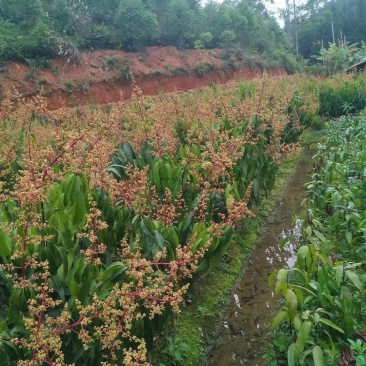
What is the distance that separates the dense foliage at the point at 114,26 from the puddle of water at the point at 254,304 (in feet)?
46.8

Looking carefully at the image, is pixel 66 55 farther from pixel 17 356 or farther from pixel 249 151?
pixel 17 356

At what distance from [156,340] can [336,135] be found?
520cm

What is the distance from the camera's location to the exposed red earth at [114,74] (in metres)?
15.8

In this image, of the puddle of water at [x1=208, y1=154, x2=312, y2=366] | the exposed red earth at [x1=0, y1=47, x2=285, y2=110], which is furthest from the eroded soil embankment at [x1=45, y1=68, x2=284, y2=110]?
the puddle of water at [x1=208, y1=154, x2=312, y2=366]

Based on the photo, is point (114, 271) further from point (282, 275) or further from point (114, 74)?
point (114, 74)

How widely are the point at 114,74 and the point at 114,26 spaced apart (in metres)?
4.18

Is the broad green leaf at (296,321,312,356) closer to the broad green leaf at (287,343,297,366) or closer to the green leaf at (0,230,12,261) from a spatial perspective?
the broad green leaf at (287,343,297,366)

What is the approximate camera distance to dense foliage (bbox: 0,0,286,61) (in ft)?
54.9

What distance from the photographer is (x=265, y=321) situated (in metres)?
3.25

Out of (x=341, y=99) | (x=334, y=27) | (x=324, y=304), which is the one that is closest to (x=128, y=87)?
(x=341, y=99)

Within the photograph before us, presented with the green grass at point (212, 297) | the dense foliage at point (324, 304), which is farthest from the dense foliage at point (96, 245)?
the dense foliage at point (324, 304)

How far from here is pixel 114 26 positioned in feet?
71.4

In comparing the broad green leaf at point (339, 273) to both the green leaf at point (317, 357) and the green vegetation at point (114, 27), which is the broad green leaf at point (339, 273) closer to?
the green leaf at point (317, 357)

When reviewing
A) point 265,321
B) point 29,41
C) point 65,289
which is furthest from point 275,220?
point 29,41
